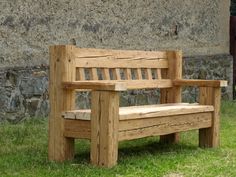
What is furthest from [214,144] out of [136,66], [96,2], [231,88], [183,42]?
[231,88]

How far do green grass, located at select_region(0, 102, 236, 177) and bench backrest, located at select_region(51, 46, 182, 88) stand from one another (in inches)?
29.9

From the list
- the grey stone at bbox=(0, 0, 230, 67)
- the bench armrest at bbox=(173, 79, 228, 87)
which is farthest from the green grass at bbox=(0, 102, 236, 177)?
the grey stone at bbox=(0, 0, 230, 67)

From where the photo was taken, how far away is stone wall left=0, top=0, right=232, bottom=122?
7480mm

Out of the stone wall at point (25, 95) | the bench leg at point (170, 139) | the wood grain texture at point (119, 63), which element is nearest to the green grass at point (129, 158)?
the bench leg at point (170, 139)

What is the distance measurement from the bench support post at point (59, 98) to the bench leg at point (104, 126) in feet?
1.21

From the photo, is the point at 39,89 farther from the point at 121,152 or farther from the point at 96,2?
the point at 121,152

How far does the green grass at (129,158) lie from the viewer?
4734 mm

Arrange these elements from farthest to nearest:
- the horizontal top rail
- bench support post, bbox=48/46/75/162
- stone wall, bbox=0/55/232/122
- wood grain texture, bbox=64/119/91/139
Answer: stone wall, bbox=0/55/232/122 → the horizontal top rail → bench support post, bbox=48/46/75/162 → wood grain texture, bbox=64/119/91/139

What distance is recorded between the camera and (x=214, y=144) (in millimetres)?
6070

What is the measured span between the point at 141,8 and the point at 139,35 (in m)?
0.44

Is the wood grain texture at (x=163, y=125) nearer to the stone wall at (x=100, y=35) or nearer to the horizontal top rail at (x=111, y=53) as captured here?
the horizontal top rail at (x=111, y=53)

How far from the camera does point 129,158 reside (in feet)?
17.5

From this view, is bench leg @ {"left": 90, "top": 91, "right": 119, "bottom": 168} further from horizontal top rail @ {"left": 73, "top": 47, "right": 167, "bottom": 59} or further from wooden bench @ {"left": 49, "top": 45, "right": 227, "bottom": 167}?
horizontal top rail @ {"left": 73, "top": 47, "right": 167, "bottom": 59}

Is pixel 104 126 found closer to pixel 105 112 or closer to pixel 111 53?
pixel 105 112
